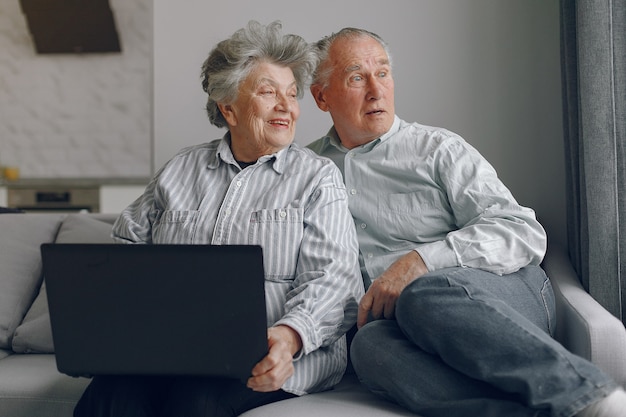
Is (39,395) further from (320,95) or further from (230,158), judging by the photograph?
(320,95)

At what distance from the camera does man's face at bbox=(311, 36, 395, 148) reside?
2.03 m

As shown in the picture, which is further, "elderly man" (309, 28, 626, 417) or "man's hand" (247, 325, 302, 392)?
"man's hand" (247, 325, 302, 392)

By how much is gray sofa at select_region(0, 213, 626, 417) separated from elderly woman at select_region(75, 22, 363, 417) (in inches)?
4.1

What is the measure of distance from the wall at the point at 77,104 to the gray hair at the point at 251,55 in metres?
2.82

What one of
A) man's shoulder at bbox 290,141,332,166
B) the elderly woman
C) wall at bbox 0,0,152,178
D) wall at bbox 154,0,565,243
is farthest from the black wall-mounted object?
man's shoulder at bbox 290,141,332,166

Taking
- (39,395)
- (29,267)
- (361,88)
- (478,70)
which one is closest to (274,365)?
(39,395)

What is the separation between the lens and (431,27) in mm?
2348

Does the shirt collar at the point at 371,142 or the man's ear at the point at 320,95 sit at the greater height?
the man's ear at the point at 320,95

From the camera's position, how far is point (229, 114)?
1.95 m

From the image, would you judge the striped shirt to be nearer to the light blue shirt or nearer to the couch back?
the light blue shirt

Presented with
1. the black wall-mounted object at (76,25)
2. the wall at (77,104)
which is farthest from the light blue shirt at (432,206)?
the black wall-mounted object at (76,25)

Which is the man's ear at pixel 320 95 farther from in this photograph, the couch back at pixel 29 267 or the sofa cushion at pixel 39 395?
the sofa cushion at pixel 39 395

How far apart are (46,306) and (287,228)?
36.6 inches

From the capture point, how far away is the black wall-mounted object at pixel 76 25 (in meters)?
4.66
